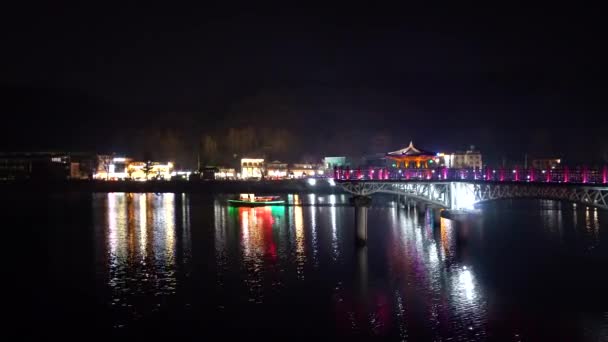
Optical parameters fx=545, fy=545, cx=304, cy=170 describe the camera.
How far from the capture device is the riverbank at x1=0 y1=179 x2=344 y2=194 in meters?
152

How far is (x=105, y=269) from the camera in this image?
46.7 m

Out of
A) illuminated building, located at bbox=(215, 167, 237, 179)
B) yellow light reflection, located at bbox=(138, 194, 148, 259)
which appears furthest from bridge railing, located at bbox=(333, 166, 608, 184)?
illuminated building, located at bbox=(215, 167, 237, 179)

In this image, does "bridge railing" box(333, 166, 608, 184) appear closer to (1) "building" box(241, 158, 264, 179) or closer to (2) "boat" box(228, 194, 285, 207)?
(2) "boat" box(228, 194, 285, 207)

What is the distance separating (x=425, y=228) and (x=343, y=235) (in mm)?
12457

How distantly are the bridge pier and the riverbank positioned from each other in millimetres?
90600

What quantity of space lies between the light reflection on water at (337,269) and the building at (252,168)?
109 meters

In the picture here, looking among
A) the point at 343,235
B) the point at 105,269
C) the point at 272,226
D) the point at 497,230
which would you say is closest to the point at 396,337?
the point at 105,269

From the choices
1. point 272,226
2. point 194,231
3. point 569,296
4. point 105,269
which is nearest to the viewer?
point 569,296

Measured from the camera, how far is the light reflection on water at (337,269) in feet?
107

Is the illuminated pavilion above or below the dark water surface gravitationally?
above

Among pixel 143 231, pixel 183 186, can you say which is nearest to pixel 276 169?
pixel 183 186

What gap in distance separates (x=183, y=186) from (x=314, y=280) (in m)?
124

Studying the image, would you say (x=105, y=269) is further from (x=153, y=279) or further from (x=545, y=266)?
(x=545, y=266)

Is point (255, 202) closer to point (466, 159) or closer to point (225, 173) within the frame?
point (225, 173)
